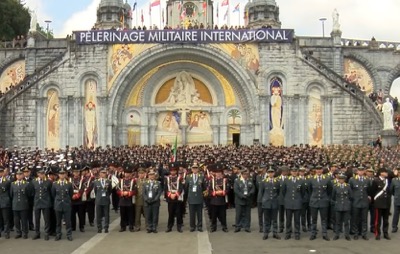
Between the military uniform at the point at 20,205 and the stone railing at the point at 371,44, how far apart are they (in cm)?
3595

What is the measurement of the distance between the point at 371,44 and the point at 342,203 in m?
34.3

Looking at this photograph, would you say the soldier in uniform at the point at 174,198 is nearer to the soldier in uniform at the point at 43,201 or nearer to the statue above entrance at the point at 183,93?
the soldier in uniform at the point at 43,201

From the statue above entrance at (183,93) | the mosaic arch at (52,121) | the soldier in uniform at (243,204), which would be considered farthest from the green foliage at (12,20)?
the soldier in uniform at (243,204)

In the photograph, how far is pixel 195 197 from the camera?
15844 millimetres

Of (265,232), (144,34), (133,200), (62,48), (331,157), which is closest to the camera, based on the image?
(265,232)

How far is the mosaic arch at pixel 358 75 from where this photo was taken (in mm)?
45250

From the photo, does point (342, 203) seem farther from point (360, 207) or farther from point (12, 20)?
point (12, 20)

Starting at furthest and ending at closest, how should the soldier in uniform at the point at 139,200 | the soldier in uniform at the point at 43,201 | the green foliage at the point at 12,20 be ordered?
the green foliage at the point at 12,20 < the soldier in uniform at the point at 139,200 < the soldier in uniform at the point at 43,201

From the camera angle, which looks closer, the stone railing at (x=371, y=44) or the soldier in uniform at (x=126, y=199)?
the soldier in uniform at (x=126, y=199)

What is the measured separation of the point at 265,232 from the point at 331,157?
53.9 feet

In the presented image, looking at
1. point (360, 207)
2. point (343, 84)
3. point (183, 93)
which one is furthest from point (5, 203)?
point (343, 84)

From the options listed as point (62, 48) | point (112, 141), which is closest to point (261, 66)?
point (112, 141)

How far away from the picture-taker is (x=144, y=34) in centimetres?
3831

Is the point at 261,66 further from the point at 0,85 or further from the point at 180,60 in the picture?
the point at 0,85
